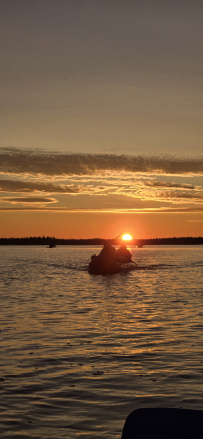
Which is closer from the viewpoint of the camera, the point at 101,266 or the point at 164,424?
the point at 164,424

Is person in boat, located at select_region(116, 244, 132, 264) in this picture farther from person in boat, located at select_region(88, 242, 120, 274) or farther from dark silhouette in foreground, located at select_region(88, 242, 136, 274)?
person in boat, located at select_region(88, 242, 120, 274)

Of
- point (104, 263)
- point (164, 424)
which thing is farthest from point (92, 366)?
point (104, 263)

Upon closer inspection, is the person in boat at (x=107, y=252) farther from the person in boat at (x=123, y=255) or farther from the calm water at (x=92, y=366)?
the calm water at (x=92, y=366)

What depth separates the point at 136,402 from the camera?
1101 centimetres

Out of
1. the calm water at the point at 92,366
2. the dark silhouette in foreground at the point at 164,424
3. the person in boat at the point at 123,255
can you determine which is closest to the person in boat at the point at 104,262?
the person in boat at the point at 123,255

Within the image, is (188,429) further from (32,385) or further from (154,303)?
(154,303)

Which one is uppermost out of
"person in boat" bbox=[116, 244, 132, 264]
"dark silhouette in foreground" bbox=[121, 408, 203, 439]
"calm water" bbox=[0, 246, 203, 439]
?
"dark silhouette in foreground" bbox=[121, 408, 203, 439]

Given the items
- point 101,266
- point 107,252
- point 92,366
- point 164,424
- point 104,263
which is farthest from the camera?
point 107,252

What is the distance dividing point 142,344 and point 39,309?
10.8 meters

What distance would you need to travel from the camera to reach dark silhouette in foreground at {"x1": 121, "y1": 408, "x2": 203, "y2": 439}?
202 inches

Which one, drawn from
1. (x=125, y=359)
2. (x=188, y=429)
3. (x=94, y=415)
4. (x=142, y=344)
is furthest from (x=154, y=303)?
(x=188, y=429)

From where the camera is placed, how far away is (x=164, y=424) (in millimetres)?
5230

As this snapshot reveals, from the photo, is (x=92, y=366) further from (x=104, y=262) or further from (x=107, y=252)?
(x=107, y=252)

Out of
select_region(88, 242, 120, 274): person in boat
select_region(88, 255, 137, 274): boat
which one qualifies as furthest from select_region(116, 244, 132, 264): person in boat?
select_region(88, 242, 120, 274): person in boat
